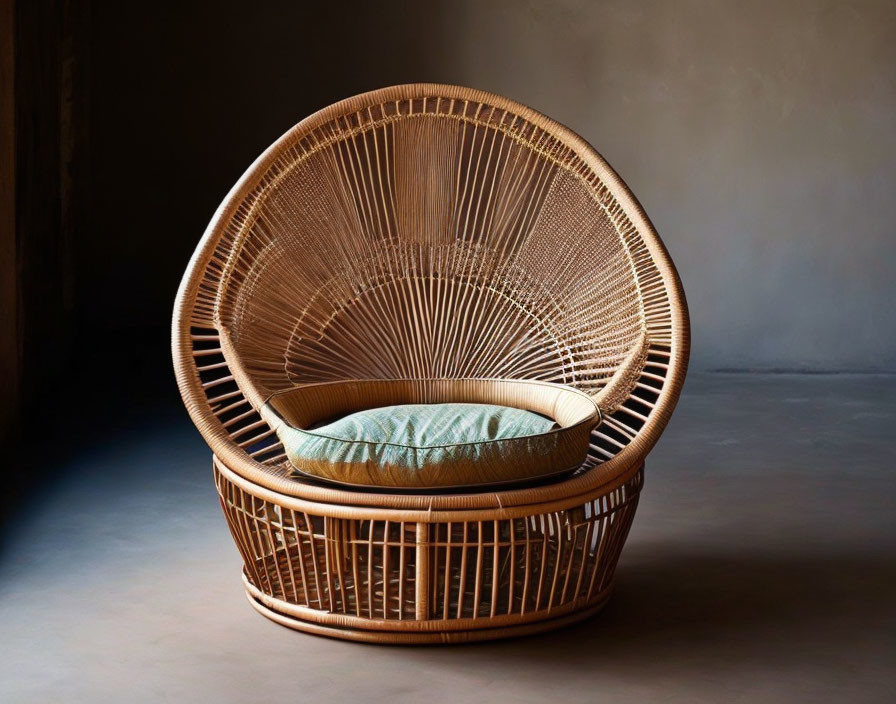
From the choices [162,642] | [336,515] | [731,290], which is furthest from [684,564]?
[731,290]

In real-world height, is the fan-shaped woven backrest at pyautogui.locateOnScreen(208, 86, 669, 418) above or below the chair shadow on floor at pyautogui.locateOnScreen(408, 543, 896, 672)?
above

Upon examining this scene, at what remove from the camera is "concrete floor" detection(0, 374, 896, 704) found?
1918mm

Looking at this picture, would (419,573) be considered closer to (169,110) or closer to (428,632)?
(428,632)

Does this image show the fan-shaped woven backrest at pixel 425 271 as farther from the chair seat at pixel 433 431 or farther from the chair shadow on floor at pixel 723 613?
the chair shadow on floor at pixel 723 613

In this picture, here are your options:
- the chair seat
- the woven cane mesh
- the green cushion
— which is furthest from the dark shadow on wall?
the green cushion

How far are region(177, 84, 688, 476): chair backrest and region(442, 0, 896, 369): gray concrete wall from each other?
257 cm

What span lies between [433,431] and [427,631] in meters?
0.41

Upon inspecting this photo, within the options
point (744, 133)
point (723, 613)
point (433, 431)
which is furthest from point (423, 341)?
point (744, 133)

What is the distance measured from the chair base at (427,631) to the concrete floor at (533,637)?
18mm

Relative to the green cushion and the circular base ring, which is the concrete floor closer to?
the circular base ring

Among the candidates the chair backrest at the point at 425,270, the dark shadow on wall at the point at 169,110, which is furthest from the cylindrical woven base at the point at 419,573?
the dark shadow on wall at the point at 169,110

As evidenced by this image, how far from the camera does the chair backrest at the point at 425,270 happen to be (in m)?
2.48

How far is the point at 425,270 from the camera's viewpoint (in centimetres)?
285

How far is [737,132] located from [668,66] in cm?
44
